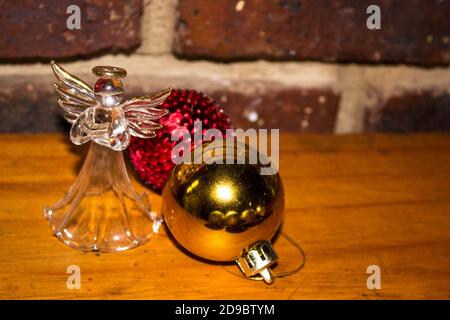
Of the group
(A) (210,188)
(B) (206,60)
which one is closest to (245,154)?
(A) (210,188)

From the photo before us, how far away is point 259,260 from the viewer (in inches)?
18.9

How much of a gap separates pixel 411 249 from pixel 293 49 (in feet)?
1.00

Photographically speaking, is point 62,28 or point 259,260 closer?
point 259,260

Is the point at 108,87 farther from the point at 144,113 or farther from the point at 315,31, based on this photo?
the point at 315,31

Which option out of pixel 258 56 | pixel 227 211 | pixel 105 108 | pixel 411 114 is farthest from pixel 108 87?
Answer: pixel 411 114

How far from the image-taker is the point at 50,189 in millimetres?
598

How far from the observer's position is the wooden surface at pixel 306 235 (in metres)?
0.48

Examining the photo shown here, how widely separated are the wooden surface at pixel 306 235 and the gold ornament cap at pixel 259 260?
0.04ft

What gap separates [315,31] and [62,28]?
303 mm

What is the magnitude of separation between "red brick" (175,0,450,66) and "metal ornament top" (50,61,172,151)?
0.22 meters

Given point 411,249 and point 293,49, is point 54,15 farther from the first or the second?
point 411,249

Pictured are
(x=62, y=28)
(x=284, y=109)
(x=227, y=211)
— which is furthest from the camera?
(x=284, y=109)

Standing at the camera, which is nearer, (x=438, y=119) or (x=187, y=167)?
(x=187, y=167)

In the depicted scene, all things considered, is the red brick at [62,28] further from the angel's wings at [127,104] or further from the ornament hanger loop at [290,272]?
the ornament hanger loop at [290,272]
